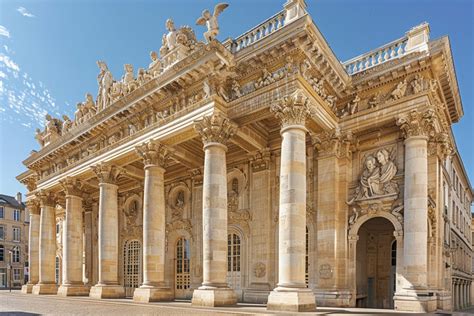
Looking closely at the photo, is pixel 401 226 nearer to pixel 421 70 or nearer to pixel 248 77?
pixel 421 70

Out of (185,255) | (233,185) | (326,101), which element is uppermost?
(326,101)

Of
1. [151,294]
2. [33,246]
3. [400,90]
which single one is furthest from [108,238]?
[400,90]

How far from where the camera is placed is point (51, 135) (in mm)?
29219

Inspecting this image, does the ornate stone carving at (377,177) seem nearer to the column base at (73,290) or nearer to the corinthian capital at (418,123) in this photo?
the corinthian capital at (418,123)

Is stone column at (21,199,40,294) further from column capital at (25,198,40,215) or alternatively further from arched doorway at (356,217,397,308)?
arched doorway at (356,217,397,308)

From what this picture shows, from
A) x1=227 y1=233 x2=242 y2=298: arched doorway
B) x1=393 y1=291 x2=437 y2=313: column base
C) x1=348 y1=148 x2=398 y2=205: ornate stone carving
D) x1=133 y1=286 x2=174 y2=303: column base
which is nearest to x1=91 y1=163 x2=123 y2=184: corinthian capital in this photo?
x1=133 y1=286 x2=174 y2=303: column base

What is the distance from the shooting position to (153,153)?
18203mm

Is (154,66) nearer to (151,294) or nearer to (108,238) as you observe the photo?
(108,238)

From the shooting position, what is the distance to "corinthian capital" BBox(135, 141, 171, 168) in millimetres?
18219

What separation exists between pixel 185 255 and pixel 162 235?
17.8ft

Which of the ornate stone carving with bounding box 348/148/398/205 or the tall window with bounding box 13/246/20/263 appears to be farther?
the tall window with bounding box 13/246/20/263

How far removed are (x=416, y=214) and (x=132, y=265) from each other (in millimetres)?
19598

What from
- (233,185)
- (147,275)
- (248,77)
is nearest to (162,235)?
(147,275)

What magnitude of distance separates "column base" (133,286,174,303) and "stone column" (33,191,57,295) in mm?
13324
